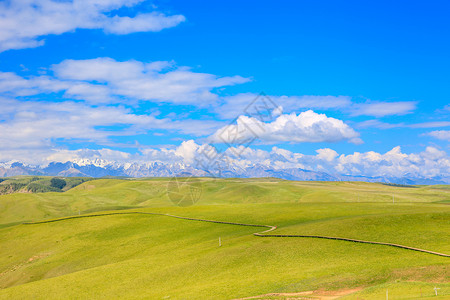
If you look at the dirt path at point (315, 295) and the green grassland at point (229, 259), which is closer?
the dirt path at point (315, 295)

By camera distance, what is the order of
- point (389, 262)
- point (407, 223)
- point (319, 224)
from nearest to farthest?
point (389, 262), point (407, 223), point (319, 224)

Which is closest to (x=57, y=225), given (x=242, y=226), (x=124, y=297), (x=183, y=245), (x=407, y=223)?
(x=183, y=245)

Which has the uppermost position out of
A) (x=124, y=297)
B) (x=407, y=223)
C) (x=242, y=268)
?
(x=407, y=223)

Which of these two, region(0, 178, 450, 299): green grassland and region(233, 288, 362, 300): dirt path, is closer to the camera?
region(233, 288, 362, 300): dirt path

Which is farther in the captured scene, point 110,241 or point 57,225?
point 57,225

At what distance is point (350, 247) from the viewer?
54.1 m

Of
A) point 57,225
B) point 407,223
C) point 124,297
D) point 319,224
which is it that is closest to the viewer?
point 124,297

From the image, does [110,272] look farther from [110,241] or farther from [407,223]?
[407,223]

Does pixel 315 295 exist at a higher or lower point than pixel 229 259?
lower

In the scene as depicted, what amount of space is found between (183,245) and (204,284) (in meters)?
29.9

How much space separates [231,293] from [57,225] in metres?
88.0

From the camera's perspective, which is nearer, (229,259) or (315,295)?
(315,295)

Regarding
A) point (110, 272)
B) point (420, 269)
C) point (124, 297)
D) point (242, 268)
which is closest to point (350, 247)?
point (420, 269)

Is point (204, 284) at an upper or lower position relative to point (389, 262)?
lower
